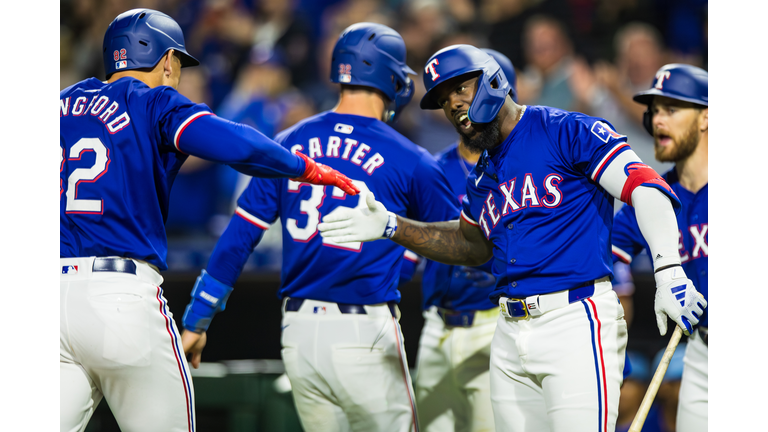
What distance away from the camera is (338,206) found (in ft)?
9.58

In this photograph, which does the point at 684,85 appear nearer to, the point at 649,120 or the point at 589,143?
the point at 649,120

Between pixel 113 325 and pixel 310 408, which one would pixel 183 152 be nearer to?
pixel 113 325

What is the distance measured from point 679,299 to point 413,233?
1.09m

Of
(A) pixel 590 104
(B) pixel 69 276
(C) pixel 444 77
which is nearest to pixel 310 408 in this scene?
(B) pixel 69 276

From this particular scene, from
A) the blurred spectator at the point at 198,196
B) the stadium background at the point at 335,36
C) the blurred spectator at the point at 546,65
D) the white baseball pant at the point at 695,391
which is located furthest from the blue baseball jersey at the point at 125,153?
the blurred spectator at the point at 546,65

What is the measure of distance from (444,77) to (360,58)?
30.9 inches

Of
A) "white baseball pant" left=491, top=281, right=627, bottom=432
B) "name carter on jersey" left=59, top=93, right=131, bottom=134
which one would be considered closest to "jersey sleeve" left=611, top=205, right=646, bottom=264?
"white baseball pant" left=491, top=281, right=627, bottom=432

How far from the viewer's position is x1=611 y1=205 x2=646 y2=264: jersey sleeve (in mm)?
3293

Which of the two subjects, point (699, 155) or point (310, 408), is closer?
point (310, 408)

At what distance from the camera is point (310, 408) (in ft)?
9.61

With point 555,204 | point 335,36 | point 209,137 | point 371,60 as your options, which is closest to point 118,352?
point 209,137

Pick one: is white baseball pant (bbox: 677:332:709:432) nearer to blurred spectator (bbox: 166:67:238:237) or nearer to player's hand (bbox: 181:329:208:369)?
player's hand (bbox: 181:329:208:369)

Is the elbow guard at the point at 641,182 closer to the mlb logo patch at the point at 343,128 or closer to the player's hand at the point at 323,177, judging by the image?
the player's hand at the point at 323,177

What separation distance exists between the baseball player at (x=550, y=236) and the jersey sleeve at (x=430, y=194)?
1.52 ft
